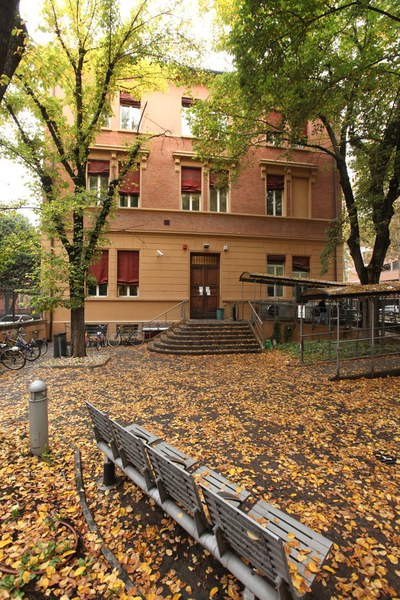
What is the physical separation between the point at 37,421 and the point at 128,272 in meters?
12.3

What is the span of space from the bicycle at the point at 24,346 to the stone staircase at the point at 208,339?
176 inches

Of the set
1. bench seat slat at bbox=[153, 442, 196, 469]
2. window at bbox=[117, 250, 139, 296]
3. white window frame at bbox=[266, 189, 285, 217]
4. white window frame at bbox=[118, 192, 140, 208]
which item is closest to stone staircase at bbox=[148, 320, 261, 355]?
window at bbox=[117, 250, 139, 296]

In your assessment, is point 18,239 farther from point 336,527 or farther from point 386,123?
point 386,123

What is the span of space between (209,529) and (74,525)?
1.43 m

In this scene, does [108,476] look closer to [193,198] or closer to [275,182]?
[193,198]

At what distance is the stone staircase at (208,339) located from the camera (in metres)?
12.2

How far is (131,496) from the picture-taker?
3373 mm

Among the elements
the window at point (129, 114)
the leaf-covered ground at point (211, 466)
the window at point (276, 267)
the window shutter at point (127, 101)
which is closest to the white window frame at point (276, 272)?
the window at point (276, 267)

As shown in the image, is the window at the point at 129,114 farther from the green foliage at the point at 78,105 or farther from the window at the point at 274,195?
the window at the point at 274,195

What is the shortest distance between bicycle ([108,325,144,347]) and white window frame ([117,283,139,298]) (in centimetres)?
171

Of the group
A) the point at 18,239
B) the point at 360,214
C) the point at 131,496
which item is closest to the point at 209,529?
the point at 131,496

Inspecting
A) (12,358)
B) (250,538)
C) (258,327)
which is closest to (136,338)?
(12,358)

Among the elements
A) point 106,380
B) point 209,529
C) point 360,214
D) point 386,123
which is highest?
point 386,123

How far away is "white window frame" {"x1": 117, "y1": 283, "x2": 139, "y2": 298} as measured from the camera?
16.0m
